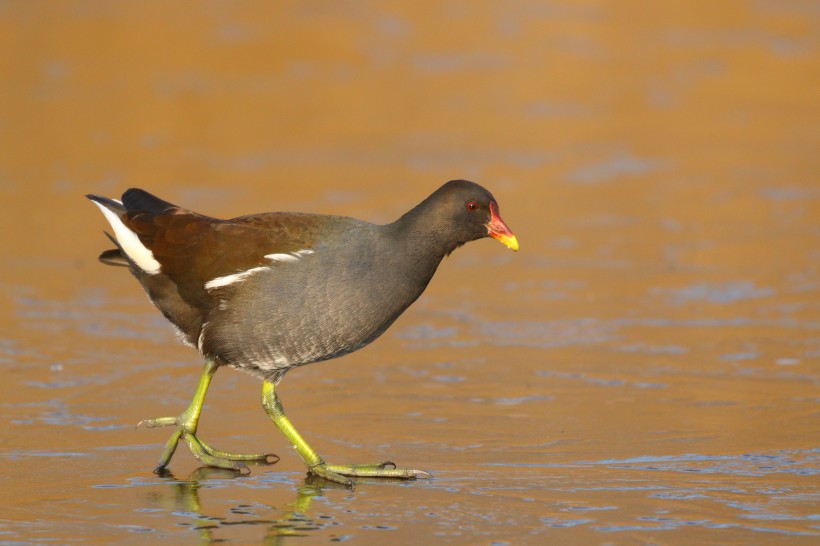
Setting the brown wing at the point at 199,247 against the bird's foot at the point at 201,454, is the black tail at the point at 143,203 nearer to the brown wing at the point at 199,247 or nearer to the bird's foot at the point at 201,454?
the brown wing at the point at 199,247

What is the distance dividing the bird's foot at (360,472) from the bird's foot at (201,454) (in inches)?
11.6

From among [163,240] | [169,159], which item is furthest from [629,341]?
[169,159]

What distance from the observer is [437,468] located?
5941 mm

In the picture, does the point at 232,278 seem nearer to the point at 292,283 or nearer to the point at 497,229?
the point at 292,283

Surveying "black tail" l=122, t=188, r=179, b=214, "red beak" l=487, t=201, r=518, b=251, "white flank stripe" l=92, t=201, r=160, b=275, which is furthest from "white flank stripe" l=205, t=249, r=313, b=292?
"red beak" l=487, t=201, r=518, b=251

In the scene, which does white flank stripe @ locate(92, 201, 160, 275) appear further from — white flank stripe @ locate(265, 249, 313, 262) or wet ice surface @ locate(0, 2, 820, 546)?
wet ice surface @ locate(0, 2, 820, 546)

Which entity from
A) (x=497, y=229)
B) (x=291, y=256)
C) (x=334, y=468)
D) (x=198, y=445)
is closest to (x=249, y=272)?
(x=291, y=256)

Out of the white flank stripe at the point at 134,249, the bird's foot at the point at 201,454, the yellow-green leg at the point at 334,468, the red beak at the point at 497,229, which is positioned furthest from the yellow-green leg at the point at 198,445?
the red beak at the point at 497,229

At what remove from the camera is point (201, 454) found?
5.98 meters

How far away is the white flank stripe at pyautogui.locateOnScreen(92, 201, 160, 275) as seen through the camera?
20.3 ft

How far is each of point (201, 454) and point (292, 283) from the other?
870mm

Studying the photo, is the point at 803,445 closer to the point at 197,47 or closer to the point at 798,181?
the point at 798,181

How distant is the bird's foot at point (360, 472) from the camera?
5.77 m

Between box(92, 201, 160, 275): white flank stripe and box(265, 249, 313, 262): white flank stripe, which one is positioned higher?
box(92, 201, 160, 275): white flank stripe
